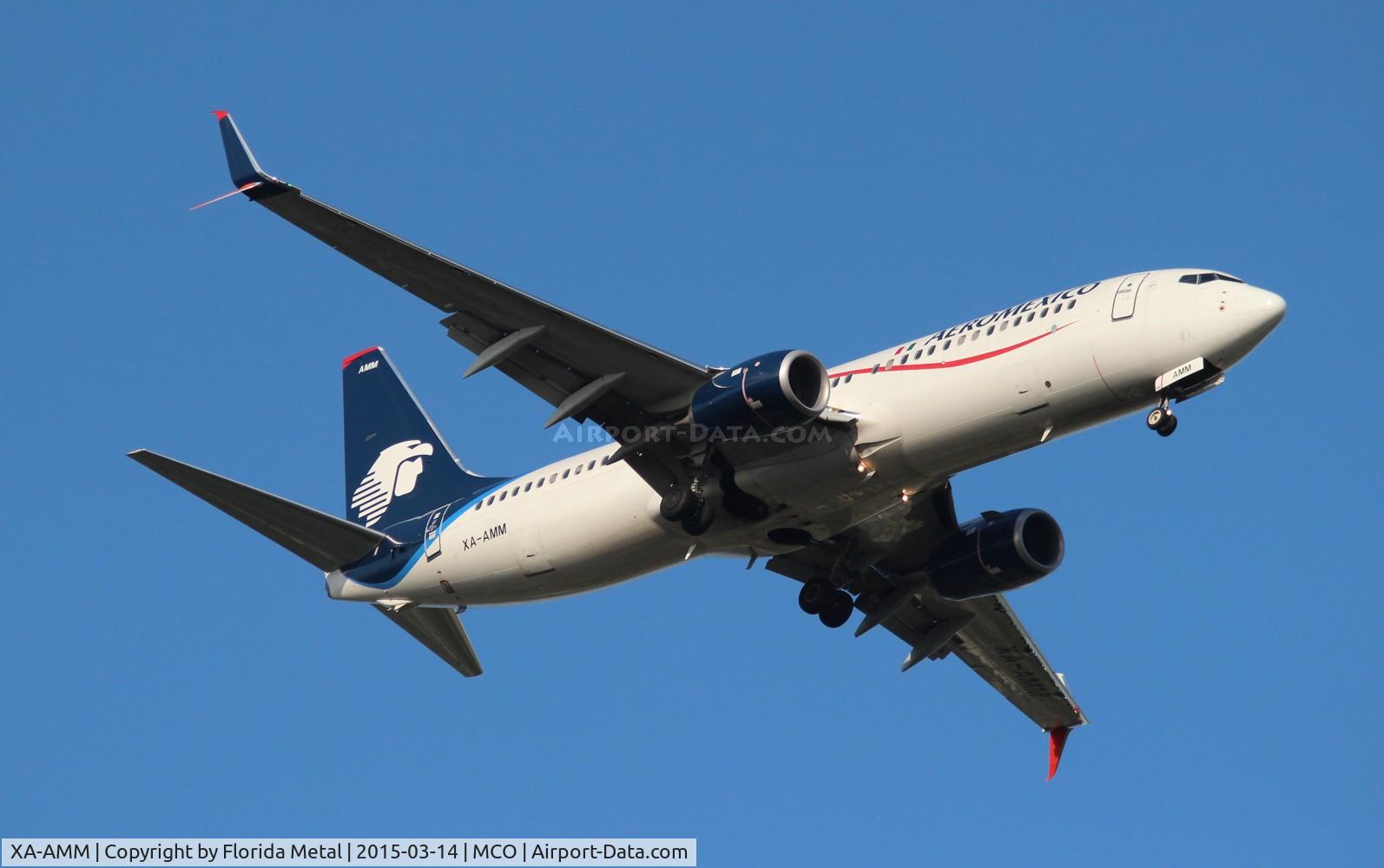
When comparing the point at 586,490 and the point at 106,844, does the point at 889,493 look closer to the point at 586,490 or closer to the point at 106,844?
the point at 586,490

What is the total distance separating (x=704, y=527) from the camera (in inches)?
1324

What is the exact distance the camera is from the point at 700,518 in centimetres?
3350

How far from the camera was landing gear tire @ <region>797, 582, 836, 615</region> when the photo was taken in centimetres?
3819

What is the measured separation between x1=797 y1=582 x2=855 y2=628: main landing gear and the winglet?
621 inches

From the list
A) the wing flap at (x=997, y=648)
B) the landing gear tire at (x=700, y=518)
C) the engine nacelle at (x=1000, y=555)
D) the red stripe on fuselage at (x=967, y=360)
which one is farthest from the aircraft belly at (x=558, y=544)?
the wing flap at (x=997, y=648)

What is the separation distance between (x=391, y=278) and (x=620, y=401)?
A: 5.35 m

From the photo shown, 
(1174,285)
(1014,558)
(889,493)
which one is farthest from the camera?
(1014,558)

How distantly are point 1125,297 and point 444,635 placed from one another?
18.0 m

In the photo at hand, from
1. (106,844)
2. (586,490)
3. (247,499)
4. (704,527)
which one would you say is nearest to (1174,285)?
(704,527)

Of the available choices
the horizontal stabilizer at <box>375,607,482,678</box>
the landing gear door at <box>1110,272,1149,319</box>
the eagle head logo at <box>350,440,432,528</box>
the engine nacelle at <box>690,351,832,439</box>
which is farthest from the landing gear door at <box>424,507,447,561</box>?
the landing gear door at <box>1110,272,1149,319</box>

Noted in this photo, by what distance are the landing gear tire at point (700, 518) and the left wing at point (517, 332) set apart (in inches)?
53.4

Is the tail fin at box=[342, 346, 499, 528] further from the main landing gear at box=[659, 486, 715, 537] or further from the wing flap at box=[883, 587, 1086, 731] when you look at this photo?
the wing flap at box=[883, 587, 1086, 731]

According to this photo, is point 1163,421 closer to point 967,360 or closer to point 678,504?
point 967,360

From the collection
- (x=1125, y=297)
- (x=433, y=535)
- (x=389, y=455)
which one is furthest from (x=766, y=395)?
(x=389, y=455)
